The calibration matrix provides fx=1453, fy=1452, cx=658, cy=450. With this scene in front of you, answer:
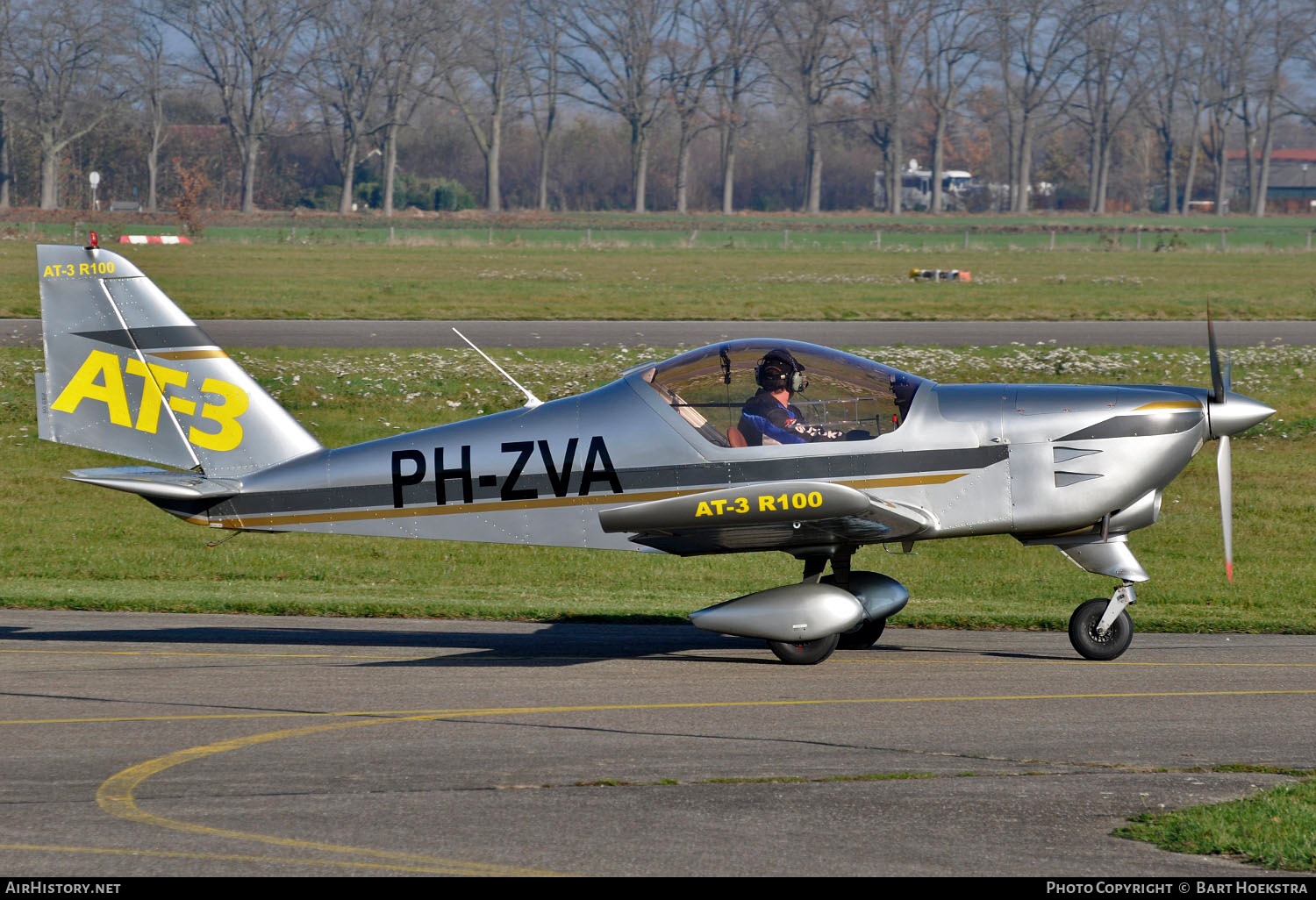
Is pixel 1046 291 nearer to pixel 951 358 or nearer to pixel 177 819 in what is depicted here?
pixel 951 358

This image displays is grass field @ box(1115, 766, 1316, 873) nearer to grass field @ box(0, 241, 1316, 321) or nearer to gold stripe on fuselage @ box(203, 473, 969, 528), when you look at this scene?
gold stripe on fuselage @ box(203, 473, 969, 528)

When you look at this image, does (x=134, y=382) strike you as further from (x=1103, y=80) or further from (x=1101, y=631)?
(x=1103, y=80)

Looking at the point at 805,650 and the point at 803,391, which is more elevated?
the point at 803,391

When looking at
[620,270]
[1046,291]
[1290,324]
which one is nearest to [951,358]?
[1290,324]

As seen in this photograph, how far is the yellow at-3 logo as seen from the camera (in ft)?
35.6

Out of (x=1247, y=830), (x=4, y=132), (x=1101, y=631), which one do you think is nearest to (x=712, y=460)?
(x=1101, y=631)

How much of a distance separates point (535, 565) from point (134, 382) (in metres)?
6.12

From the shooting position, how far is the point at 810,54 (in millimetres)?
129250

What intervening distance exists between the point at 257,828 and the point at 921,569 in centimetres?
1041

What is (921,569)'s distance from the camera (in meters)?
15.9

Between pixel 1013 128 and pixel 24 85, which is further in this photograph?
pixel 1013 128

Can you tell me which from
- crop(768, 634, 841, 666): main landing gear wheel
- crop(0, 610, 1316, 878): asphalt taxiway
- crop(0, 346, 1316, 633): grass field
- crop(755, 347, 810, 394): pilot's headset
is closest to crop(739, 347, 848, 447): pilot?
crop(755, 347, 810, 394): pilot's headset

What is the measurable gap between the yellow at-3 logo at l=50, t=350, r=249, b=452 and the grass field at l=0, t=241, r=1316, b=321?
79.0ft

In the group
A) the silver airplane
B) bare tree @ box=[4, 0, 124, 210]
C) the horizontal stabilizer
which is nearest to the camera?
the silver airplane
